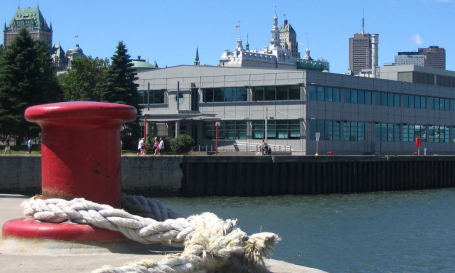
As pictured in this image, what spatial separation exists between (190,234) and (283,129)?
45.7m

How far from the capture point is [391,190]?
38.6 meters

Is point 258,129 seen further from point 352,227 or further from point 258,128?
point 352,227

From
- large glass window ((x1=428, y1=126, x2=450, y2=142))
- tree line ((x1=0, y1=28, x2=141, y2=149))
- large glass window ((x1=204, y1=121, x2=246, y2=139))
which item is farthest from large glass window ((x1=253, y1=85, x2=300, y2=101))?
large glass window ((x1=428, y1=126, x2=450, y2=142))

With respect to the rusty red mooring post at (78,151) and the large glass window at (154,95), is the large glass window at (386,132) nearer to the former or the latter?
the large glass window at (154,95)

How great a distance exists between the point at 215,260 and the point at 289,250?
10.8 m

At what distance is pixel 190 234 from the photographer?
175 inches

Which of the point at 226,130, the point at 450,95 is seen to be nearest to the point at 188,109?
the point at 226,130

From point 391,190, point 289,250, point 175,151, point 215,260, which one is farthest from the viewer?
point 175,151

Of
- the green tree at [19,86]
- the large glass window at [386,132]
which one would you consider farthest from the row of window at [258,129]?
the green tree at [19,86]

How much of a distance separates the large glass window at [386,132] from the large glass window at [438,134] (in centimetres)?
581

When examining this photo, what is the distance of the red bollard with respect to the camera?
4797mm

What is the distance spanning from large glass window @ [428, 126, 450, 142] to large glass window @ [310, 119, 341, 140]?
14.6m

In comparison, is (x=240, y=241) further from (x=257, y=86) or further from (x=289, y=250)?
(x=257, y=86)

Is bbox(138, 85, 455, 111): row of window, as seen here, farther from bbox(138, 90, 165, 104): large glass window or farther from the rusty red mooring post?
the rusty red mooring post
